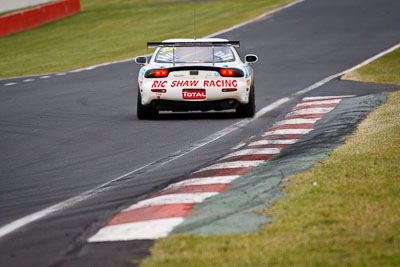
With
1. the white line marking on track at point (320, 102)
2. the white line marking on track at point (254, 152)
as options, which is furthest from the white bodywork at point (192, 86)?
the white line marking on track at point (254, 152)

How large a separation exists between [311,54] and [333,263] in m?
22.7

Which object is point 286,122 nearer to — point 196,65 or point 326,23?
point 196,65

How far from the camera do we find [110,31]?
40188 millimetres

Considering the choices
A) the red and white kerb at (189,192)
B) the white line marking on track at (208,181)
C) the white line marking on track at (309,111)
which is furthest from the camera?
the white line marking on track at (309,111)

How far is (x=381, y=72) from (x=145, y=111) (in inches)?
341

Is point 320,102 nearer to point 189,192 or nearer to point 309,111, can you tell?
Result: point 309,111

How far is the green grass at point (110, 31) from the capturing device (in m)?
32.0

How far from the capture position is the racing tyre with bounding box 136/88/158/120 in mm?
15367

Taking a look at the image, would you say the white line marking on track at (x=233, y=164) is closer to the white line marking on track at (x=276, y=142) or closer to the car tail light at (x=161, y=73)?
the white line marking on track at (x=276, y=142)

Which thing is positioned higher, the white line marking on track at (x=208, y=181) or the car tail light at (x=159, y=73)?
the white line marking on track at (x=208, y=181)

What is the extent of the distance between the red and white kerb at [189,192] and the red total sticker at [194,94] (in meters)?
1.73

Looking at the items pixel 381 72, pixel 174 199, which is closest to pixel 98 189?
pixel 174 199

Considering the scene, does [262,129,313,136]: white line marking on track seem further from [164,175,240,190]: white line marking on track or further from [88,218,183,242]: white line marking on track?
[88,218,183,242]: white line marking on track

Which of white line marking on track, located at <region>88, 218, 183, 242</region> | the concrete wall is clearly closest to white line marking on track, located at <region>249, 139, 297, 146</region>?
white line marking on track, located at <region>88, 218, 183, 242</region>
